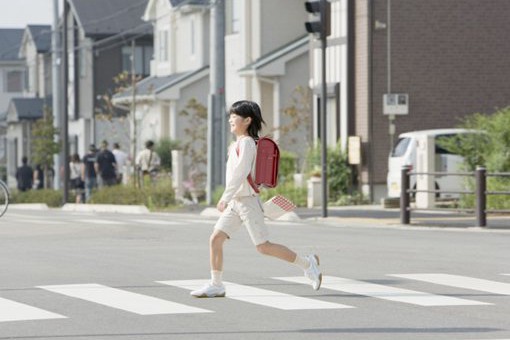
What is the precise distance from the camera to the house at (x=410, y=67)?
1396 inches

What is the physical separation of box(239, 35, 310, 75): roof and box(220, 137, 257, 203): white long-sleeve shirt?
31.5 metres

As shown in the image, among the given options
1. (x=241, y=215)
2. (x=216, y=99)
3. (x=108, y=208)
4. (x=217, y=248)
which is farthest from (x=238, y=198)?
(x=108, y=208)

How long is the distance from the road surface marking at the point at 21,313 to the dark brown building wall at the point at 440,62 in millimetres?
23760

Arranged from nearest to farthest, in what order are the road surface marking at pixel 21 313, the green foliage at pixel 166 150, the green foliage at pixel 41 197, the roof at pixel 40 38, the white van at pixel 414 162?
1. the road surface marking at pixel 21 313
2. the white van at pixel 414 162
3. the green foliage at pixel 41 197
4. the green foliage at pixel 166 150
5. the roof at pixel 40 38

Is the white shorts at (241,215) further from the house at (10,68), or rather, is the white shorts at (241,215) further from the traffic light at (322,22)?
the house at (10,68)

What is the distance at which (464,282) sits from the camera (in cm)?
1425

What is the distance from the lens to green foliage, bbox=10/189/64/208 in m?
45.1

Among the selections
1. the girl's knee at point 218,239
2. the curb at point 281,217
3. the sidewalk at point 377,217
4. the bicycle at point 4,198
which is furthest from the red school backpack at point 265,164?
the curb at point 281,217

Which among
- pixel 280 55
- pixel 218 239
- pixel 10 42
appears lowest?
pixel 218 239

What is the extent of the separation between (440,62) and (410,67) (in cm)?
85

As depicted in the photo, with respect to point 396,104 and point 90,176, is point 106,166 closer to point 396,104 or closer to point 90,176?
point 90,176

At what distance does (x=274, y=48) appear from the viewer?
45719 mm

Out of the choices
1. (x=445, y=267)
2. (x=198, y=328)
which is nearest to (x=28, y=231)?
(x=445, y=267)

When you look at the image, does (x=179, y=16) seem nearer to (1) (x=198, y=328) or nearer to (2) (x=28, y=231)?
(2) (x=28, y=231)
